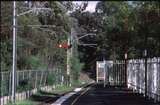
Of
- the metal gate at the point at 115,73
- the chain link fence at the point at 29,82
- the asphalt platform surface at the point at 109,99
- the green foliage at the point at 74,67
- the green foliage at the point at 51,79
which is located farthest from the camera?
the green foliage at the point at 74,67

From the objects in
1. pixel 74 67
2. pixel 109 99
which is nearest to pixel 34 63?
pixel 109 99

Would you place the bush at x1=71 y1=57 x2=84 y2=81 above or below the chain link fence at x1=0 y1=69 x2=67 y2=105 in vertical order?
above

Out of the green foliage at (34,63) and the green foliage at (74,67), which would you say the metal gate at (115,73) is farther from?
the green foliage at (34,63)

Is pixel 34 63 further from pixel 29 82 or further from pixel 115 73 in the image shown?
pixel 115 73

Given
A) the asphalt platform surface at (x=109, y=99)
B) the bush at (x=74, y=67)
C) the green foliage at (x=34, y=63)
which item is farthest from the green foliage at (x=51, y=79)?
the bush at (x=74, y=67)

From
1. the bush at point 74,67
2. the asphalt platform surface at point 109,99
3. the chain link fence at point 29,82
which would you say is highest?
the bush at point 74,67

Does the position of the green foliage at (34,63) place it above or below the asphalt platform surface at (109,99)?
above

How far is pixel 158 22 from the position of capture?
86.3 ft

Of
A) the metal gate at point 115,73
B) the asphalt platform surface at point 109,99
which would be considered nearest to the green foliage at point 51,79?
the metal gate at point 115,73

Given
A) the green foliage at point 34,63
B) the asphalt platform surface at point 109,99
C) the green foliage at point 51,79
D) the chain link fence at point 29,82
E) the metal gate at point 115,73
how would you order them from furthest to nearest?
the metal gate at point 115,73 < the green foliage at point 51,79 < the green foliage at point 34,63 < the chain link fence at point 29,82 < the asphalt platform surface at point 109,99

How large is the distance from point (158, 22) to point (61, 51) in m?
53.6

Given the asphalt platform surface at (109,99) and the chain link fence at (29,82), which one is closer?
the asphalt platform surface at (109,99)

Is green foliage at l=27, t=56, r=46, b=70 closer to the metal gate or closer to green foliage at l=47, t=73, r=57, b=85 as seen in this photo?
green foliage at l=47, t=73, r=57, b=85

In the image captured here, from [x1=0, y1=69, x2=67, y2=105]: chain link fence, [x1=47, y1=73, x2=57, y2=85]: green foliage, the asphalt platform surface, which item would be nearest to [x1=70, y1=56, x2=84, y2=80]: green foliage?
[x1=0, y1=69, x2=67, y2=105]: chain link fence
